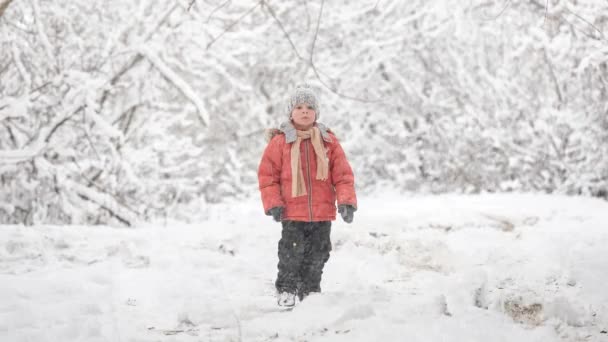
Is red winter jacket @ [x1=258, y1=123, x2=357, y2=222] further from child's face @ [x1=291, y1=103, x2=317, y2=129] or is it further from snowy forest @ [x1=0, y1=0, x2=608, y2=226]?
snowy forest @ [x1=0, y1=0, x2=608, y2=226]

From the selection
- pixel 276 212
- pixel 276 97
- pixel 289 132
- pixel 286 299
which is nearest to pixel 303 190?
pixel 276 212

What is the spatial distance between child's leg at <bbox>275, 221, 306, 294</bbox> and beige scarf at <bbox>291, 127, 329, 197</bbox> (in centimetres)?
24

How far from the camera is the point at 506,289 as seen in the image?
3.64 meters

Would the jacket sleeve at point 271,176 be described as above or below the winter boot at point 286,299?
above

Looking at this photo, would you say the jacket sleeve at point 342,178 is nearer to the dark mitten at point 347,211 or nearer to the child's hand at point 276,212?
the dark mitten at point 347,211

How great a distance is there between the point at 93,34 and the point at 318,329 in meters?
7.85

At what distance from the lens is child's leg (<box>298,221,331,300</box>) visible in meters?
3.60

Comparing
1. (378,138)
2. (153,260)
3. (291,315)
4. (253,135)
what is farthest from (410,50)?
(291,315)

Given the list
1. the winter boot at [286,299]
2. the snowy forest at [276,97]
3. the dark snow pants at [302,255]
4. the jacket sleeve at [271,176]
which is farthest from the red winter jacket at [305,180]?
the snowy forest at [276,97]

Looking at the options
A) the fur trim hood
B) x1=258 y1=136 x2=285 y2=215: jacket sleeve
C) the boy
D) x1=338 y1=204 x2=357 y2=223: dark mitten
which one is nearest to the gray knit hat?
the boy

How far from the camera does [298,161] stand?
3.50m

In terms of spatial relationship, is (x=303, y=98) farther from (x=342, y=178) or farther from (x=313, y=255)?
(x=313, y=255)

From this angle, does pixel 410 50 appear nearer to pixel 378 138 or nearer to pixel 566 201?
Answer: pixel 378 138

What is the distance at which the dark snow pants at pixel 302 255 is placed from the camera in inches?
140
